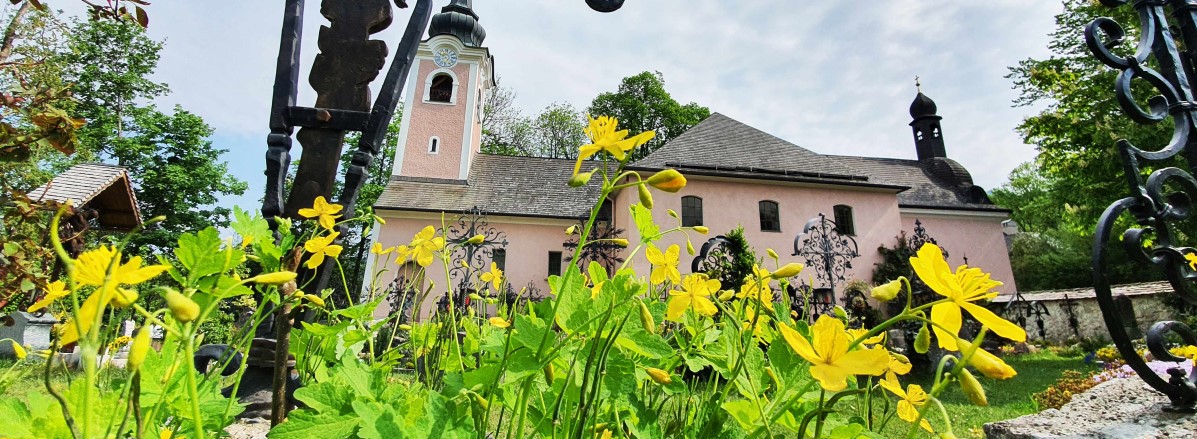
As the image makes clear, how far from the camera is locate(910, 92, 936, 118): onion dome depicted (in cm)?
2302

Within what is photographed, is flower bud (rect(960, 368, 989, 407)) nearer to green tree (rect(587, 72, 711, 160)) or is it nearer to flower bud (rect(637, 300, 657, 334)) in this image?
flower bud (rect(637, 300, 657, 334))

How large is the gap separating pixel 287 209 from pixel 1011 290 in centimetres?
2234

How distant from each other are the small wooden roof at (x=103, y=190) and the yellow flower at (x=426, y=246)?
5.67m

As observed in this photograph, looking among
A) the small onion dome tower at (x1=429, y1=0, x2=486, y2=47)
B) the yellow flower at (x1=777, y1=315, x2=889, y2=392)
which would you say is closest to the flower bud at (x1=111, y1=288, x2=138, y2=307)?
the yellow flower at (x1=777, y1=315, x2=889, y2=392)

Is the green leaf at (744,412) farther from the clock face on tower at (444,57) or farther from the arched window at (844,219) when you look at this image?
the clock face on tower at (444,57)

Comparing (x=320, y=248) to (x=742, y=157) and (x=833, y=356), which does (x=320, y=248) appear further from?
(x=742, y=157)

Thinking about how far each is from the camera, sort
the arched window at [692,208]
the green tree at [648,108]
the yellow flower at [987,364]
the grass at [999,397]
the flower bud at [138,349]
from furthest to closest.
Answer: the green tree at [648,108]
the arched window at [692,208]
the grass at [999,397]
the yellow flower at [987,364]
the flower bud at [138,349]

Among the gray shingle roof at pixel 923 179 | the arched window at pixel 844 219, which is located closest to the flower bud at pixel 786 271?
the arched window at pixel 844 219

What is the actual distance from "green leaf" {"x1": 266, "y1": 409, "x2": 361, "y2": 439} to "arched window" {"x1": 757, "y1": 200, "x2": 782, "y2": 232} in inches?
586

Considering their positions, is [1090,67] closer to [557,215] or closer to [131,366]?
[557,215]

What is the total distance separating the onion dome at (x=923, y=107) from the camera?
23.0m

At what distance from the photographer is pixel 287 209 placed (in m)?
1.17

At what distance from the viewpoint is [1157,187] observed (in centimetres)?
158

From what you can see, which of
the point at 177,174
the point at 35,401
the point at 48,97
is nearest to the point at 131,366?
the point at 35,401
